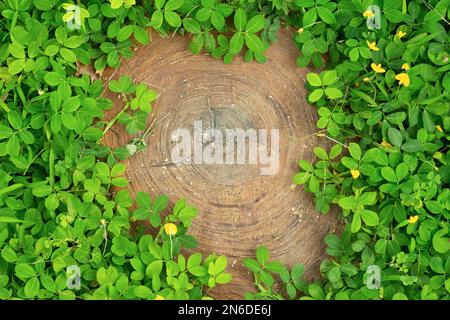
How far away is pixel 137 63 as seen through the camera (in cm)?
266

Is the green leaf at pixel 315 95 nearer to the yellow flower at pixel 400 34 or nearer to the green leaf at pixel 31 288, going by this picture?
the yellow flower at pixel 400 34

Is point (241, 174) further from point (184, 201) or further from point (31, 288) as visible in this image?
point (31, 288)

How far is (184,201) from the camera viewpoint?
2539mm

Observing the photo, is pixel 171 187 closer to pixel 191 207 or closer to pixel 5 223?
pixel 191 207

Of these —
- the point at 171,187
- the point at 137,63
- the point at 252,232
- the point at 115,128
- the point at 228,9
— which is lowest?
the point at 252,232

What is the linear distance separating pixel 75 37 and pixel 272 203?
1067 millimetres

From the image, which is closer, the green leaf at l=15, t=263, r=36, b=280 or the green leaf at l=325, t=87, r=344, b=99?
the green leaf at l=15, t=263, r=36, b=280

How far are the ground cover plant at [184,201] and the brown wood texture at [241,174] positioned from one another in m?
0.07

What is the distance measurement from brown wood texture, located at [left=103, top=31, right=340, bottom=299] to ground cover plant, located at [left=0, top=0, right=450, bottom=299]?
7 cm

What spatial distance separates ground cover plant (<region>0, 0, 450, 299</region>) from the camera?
246cm

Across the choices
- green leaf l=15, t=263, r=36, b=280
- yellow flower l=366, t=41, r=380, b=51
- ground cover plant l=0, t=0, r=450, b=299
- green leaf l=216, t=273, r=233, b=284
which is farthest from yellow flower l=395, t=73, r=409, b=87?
green leaf l=15, t=263, r=36, b=280

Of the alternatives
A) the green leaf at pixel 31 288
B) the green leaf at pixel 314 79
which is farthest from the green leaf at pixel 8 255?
the green leaf at pixel 314 79

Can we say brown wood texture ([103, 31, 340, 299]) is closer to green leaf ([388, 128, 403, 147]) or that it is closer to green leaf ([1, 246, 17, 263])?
green leaf ([388, 128, 403, 147])
